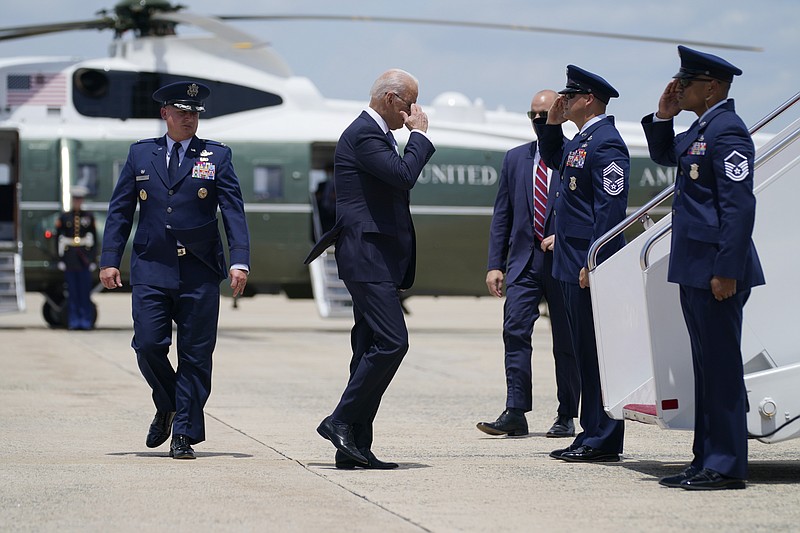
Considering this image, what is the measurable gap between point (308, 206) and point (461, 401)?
24.4 feet

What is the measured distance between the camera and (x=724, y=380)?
5.41 metres

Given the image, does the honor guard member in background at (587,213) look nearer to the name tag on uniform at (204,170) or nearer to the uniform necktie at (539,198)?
the uniform necktie at (539,198)

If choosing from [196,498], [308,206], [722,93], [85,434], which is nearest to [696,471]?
[722,93]

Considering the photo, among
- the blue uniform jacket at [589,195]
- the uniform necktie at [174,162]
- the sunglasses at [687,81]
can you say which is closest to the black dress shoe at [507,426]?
the blue uniform jacket at [589,195]

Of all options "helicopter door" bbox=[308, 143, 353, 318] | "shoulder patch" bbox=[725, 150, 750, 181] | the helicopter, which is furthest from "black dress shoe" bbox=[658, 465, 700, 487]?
the helicopter

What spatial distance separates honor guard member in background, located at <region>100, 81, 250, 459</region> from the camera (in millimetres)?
6418

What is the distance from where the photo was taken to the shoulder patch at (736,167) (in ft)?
17.3

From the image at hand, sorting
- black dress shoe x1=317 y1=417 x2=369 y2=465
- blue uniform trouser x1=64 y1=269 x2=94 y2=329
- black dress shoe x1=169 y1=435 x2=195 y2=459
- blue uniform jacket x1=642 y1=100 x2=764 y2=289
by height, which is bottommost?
black dress shoe x1=169 y1=435 x2=195 y2=459

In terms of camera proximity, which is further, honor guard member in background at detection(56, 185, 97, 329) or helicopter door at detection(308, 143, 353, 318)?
helicopter door at detection(308, 143, 353, 318)

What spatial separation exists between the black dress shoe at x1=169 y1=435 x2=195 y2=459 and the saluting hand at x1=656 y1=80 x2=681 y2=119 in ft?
8.70

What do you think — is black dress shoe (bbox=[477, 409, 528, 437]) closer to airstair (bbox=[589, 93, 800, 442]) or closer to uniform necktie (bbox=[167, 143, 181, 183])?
airstair (bbox=[589, 93, 800, 442])

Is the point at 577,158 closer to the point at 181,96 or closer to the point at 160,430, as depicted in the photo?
the point at 181,96

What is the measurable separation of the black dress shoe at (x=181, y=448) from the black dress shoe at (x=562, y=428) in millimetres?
2074

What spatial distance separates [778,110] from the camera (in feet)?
19.3
